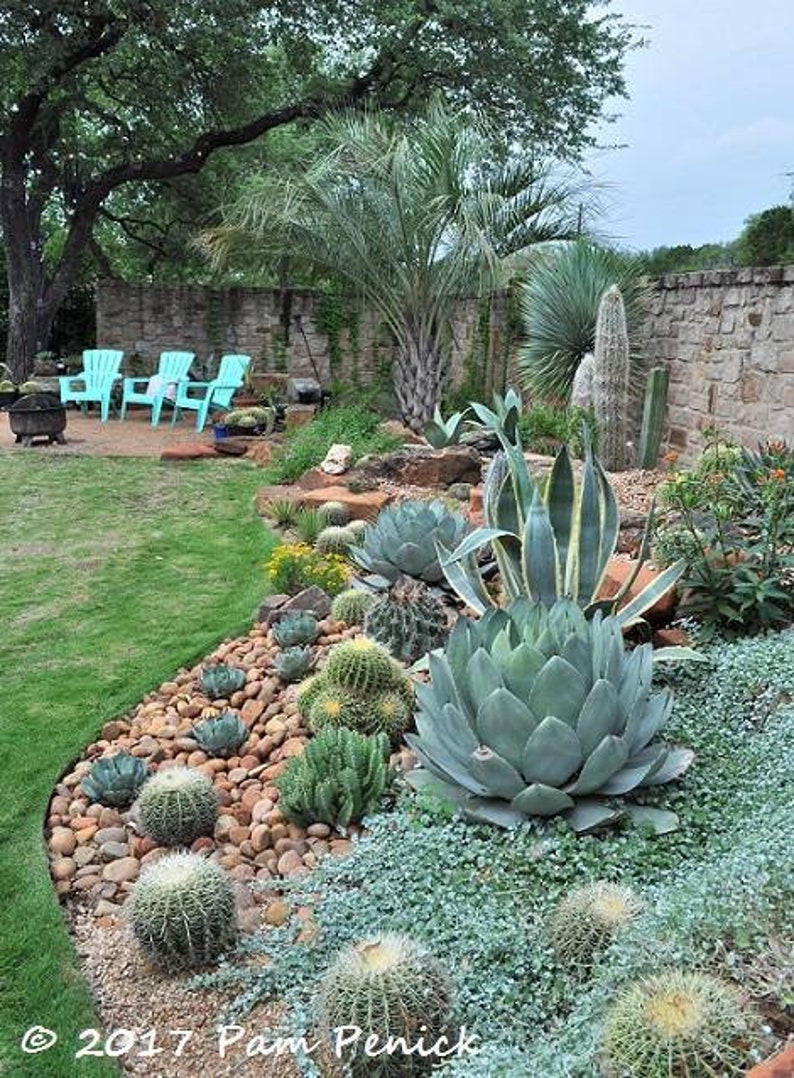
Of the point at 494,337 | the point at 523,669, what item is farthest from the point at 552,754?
the point at 494,337

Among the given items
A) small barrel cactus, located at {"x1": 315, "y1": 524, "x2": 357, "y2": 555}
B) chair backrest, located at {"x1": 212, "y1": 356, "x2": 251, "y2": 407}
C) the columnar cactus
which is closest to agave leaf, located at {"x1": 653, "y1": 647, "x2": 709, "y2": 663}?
small barrel cactus, located at {"x1": 315, "y1": 524, "x2": 357, "y2": 555}

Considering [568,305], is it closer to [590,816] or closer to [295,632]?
[295,632]

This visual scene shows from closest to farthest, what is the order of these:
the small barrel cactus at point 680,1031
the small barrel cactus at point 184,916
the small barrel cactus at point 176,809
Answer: the small barrel cactus at point 680,1031
the small barrel cactus at point 184,916
the small barrel cactus at point 176,809

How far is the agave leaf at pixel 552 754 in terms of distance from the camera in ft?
6.45

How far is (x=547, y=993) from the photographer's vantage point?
5.18ft

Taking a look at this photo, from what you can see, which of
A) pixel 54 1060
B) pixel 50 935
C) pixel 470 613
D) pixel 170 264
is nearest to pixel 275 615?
pixel 470 613

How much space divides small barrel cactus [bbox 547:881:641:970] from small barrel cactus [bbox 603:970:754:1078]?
10.5 inches

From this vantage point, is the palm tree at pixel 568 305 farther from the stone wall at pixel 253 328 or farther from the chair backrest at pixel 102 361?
the chair backrest at pixel 102 361

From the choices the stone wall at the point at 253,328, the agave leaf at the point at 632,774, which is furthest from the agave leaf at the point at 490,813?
the stone wall at the point at 253,328

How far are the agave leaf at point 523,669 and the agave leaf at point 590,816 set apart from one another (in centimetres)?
28

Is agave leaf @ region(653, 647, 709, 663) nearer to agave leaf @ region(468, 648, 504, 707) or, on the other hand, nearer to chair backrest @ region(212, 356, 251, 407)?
agave leaf @ region(468, 648, 504, 707)

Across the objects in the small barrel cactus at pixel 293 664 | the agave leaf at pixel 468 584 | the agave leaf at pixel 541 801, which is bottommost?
the small barrel cactus at pixel 293 664

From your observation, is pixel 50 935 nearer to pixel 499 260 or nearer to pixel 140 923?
pixel 140 923

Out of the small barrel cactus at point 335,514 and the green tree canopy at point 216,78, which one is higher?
the green tree canopy at point 216,78
